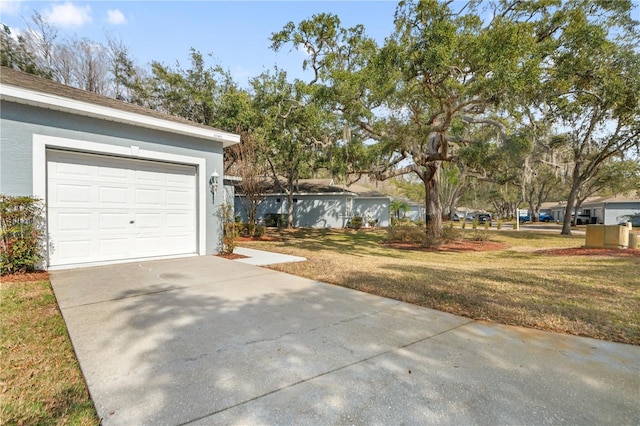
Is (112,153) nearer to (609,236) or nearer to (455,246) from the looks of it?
(455,246)

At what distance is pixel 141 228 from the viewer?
744cm

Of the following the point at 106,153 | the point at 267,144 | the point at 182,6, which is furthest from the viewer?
the point at 267,144

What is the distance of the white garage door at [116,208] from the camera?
6.32 metres

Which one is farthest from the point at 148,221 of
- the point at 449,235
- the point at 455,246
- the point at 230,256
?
the point at 449,235

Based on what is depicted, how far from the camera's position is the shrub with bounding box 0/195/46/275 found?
17.7 feet

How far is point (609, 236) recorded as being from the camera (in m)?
11.1

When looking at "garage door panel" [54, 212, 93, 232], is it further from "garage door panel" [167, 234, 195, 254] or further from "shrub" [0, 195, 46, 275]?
"garage door panel" [167, 234, 195, 254]

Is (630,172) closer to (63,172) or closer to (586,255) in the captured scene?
(586,255)

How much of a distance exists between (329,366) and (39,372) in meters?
→ 2.41

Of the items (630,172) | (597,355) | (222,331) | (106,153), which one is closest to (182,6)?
(106,153)

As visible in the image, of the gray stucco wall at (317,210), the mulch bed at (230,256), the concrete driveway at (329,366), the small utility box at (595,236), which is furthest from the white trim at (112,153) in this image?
the gray stucco wall at (317,210)

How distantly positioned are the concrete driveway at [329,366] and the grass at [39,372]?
11 centimetres

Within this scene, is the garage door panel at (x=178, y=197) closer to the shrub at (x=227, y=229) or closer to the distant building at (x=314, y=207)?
the shrub at (x=227, y=229)

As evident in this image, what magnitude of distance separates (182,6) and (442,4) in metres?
7.42
